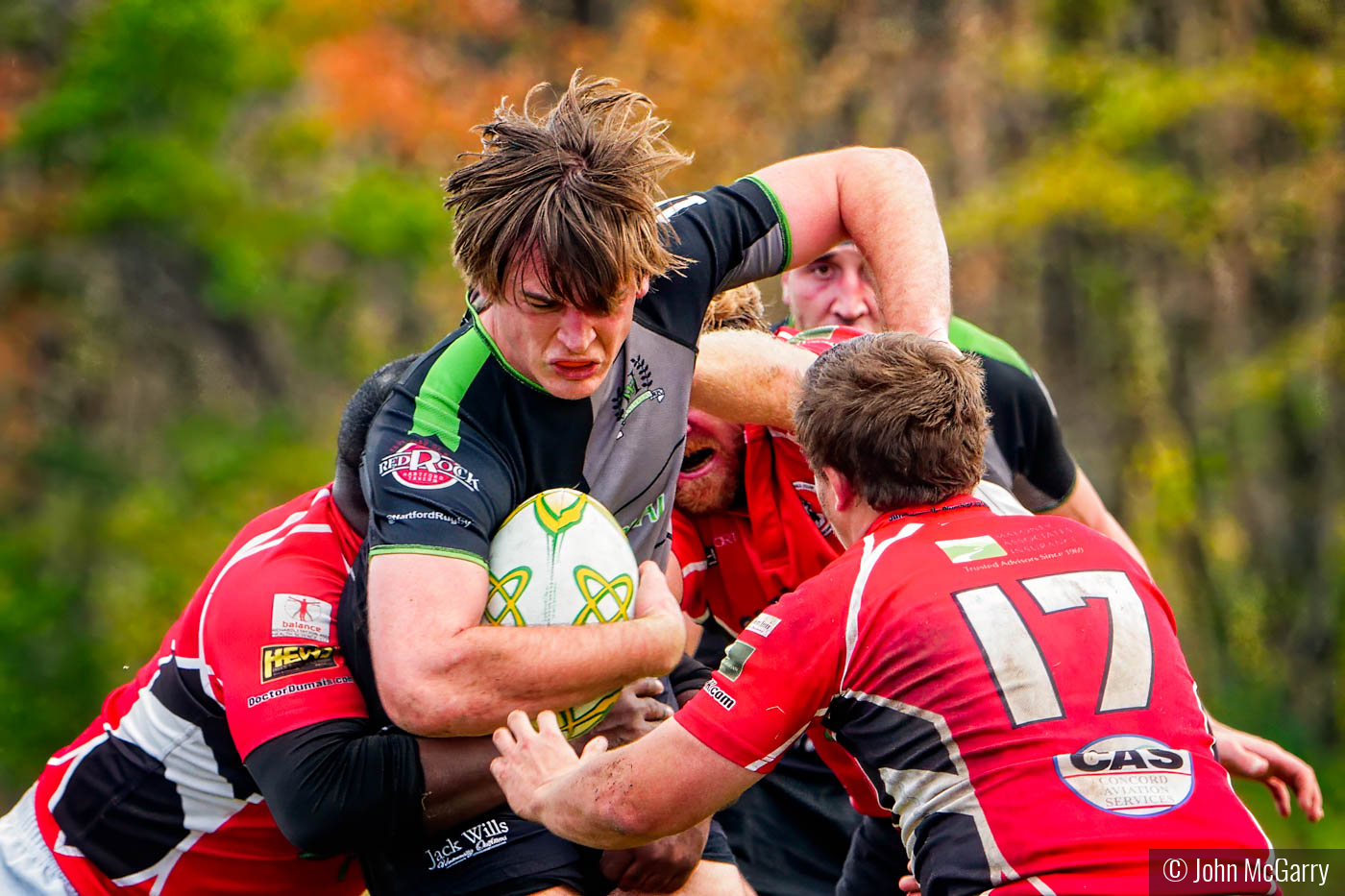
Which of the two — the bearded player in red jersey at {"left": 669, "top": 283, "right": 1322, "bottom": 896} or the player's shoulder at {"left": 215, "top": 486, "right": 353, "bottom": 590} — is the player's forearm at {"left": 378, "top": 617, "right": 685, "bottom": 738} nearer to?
the player's shoulder at {"left": 215, "top": 486, "right": 353, "bottom": 590}

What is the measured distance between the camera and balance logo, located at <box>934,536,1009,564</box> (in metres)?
2.78

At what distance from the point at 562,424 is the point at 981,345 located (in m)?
1.69

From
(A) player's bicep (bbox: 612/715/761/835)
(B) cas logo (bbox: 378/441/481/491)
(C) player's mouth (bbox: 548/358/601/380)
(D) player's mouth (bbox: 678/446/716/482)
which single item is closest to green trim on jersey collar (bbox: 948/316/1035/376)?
(D) player's mouth (bbox: 678/446/716/482)

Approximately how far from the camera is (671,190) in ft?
45.0

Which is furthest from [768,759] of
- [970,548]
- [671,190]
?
[671,190]

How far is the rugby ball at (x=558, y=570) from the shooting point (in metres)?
3.10

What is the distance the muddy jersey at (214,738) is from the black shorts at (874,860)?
1.36 meters

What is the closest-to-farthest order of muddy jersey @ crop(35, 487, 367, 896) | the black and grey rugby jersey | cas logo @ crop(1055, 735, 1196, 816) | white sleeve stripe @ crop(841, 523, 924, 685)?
cas logo @ crop(1055, 735, 1196, 816) → white sleeve stripe @ crop(841, 523, 924, 685) → muddy jersey @ crop(35, 487, 367, 896) → the black and grey rugby jersey

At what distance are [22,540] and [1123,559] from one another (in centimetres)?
1405

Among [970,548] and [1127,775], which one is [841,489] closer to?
[970,548]

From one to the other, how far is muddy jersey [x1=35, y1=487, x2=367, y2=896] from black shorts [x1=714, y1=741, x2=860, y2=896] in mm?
1308

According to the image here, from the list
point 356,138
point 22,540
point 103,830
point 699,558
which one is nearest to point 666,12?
point 356,138

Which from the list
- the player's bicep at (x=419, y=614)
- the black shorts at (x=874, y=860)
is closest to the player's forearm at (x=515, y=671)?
the player's bicep at (x=419, y=614)

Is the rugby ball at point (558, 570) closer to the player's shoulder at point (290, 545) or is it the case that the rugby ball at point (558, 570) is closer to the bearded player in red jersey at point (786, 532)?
the player's shoulder at point (290, 545)
